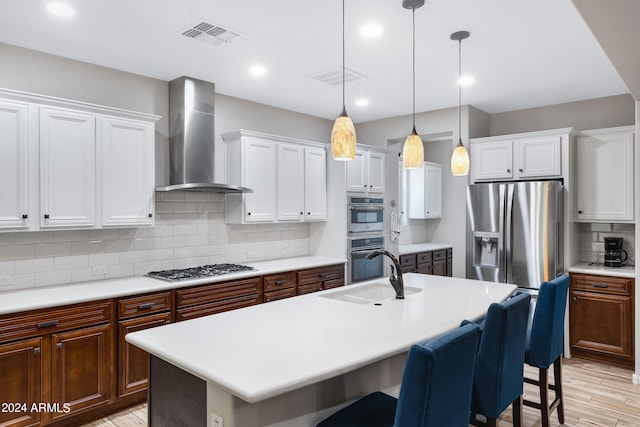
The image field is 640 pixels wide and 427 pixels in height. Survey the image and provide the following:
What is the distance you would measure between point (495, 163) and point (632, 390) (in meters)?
2.51

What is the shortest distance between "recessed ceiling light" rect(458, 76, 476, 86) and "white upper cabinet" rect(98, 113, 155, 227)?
290 centimetres

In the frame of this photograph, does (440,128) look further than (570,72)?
Yes

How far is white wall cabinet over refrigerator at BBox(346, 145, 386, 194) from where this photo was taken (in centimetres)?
500

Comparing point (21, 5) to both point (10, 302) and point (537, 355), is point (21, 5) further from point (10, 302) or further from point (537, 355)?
point (537, 355)

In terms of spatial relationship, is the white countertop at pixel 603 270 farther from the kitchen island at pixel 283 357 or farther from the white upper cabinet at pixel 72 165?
the white upper cabinet at pixel 72 165

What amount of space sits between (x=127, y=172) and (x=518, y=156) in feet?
13.0

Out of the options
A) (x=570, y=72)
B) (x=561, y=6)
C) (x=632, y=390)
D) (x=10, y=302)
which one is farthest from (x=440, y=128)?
(x=10, y=302)

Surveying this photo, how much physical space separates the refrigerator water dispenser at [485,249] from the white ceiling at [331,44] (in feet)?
5.06

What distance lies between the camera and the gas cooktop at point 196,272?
3600mm

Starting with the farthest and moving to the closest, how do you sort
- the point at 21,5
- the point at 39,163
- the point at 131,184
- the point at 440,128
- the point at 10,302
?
the point at 440,128 < the point at 131,184 < the point at 39,163 < the point at 10,302 < the point at 21,5

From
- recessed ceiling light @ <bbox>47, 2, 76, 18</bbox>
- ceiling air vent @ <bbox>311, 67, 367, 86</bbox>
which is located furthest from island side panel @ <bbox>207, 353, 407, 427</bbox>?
ceiling air vent @ <bbox>311, 67, 367, 86</bbox>

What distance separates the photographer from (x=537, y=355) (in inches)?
102

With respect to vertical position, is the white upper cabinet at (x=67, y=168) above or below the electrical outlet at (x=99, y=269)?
above

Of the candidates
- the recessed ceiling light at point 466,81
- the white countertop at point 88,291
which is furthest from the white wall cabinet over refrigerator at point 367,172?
the white countertop at point 88,291
